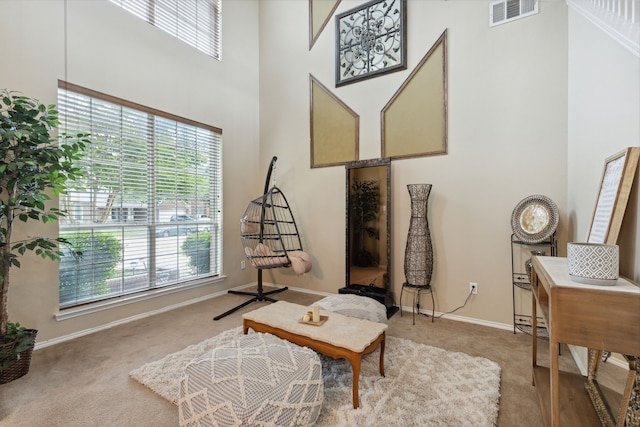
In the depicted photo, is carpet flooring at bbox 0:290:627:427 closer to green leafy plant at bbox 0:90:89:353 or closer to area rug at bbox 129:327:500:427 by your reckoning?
area rug at bbox 129:327:500:427

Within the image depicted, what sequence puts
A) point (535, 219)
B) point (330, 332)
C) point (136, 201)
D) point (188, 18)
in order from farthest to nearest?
point (188, 18) → point (136, 201) → point (535, 219) → point (330, 332)

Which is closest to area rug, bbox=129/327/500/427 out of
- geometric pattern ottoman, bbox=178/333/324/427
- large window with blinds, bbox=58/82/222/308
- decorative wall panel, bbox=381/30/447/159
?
geometric pattern ottoman, bbox=178/333/324/427

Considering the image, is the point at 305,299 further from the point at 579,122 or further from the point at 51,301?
the point at 579,122

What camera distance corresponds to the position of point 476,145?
312 centimetres

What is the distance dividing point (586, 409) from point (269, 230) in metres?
3.63

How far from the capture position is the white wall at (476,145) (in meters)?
2.79

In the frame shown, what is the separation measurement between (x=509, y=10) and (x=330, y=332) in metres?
3.50

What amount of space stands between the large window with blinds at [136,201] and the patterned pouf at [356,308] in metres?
2.17

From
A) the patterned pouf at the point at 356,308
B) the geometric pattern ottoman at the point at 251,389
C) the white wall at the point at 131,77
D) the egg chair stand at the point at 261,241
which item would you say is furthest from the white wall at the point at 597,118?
the white wall at the point at 131,77

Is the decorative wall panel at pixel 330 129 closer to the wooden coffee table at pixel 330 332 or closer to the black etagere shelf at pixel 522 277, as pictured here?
the black etagere shelf at pixel 522 277

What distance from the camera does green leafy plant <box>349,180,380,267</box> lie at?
12.0 feet

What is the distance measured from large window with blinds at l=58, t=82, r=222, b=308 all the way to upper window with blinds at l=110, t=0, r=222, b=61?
3.55 feet

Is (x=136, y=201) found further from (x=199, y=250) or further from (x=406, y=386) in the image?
(x=406, y=386)

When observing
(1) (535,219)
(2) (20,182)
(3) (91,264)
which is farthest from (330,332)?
(3) (91,264)
